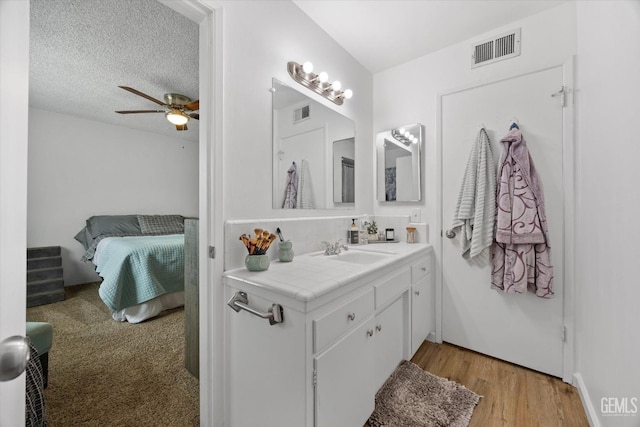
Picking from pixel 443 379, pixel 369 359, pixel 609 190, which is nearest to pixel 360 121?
pixel 609 190

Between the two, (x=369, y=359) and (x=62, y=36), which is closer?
(x=369, y=359)

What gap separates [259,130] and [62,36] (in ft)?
6.72

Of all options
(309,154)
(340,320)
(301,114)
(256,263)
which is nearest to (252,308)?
(256,263)

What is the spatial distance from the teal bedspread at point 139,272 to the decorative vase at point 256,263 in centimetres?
191

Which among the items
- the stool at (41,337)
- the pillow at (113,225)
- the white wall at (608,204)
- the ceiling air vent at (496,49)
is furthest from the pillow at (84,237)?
the white wall at (608,204)

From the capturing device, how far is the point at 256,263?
124 cm

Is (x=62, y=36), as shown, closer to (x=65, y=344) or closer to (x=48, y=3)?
(x=48, y=3)

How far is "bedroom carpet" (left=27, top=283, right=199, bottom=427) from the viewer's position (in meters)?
1.38

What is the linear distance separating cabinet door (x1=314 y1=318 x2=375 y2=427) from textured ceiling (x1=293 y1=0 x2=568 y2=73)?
2.04m

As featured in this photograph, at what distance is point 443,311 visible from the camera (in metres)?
2.13

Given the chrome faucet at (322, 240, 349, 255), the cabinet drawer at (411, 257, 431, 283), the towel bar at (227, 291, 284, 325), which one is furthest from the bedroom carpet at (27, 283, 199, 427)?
the cabinet drawer at (411, 257, 431, 283)

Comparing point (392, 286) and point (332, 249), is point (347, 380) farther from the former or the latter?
point (332, 249)

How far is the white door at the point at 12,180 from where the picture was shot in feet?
1.37

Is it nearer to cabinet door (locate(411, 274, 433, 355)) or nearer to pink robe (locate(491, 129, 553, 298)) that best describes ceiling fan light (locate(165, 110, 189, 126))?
cabinet door (locate(411, 274, 433, 355))
